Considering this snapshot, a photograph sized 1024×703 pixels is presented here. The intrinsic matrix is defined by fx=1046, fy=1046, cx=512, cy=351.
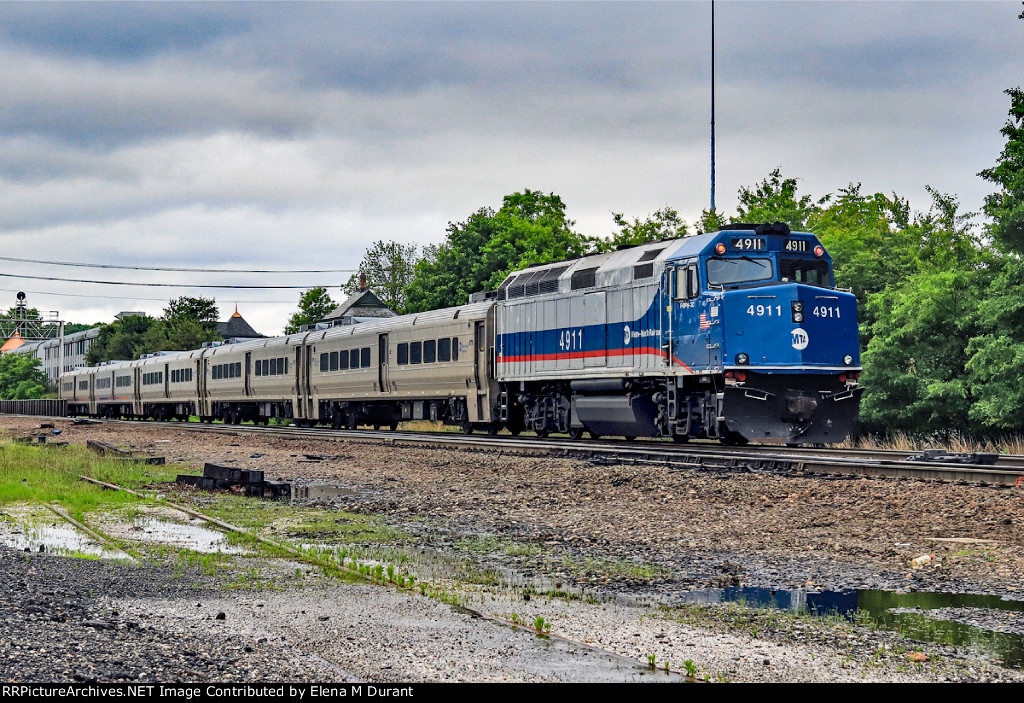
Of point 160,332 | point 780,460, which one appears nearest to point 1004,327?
point 780,460

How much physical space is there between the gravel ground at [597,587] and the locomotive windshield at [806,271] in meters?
5.53

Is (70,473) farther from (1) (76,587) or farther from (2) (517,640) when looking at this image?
(2) (517,640)

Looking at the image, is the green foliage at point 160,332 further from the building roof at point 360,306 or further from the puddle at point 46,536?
the puddle at point 46,536

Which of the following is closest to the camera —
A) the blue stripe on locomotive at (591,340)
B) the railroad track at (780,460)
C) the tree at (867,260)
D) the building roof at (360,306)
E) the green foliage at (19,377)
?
the railroad track at (780,460)

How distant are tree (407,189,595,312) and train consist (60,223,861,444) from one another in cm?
2379

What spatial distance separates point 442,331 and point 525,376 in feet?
18.0

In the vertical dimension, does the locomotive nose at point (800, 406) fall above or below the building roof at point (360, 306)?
below

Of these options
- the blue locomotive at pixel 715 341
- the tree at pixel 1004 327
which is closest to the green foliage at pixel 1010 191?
the tree at pixel 1004 327

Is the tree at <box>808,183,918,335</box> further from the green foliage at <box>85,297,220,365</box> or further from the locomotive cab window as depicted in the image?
the green foliage at <box>85,297,220,365</box>

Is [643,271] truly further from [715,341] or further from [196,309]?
[196,309]

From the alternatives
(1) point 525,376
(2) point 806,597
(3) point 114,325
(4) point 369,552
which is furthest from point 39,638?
(3) point 114,325

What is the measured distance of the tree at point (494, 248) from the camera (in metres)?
58.6

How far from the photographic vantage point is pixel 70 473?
1959 centimetres

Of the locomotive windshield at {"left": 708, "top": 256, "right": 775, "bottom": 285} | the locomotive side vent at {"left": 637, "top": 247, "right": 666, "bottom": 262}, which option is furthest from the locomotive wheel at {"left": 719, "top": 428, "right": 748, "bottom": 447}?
the locomotive side vent at {"left": 637, "top": 247, "right": 666, "bottom": 262}
